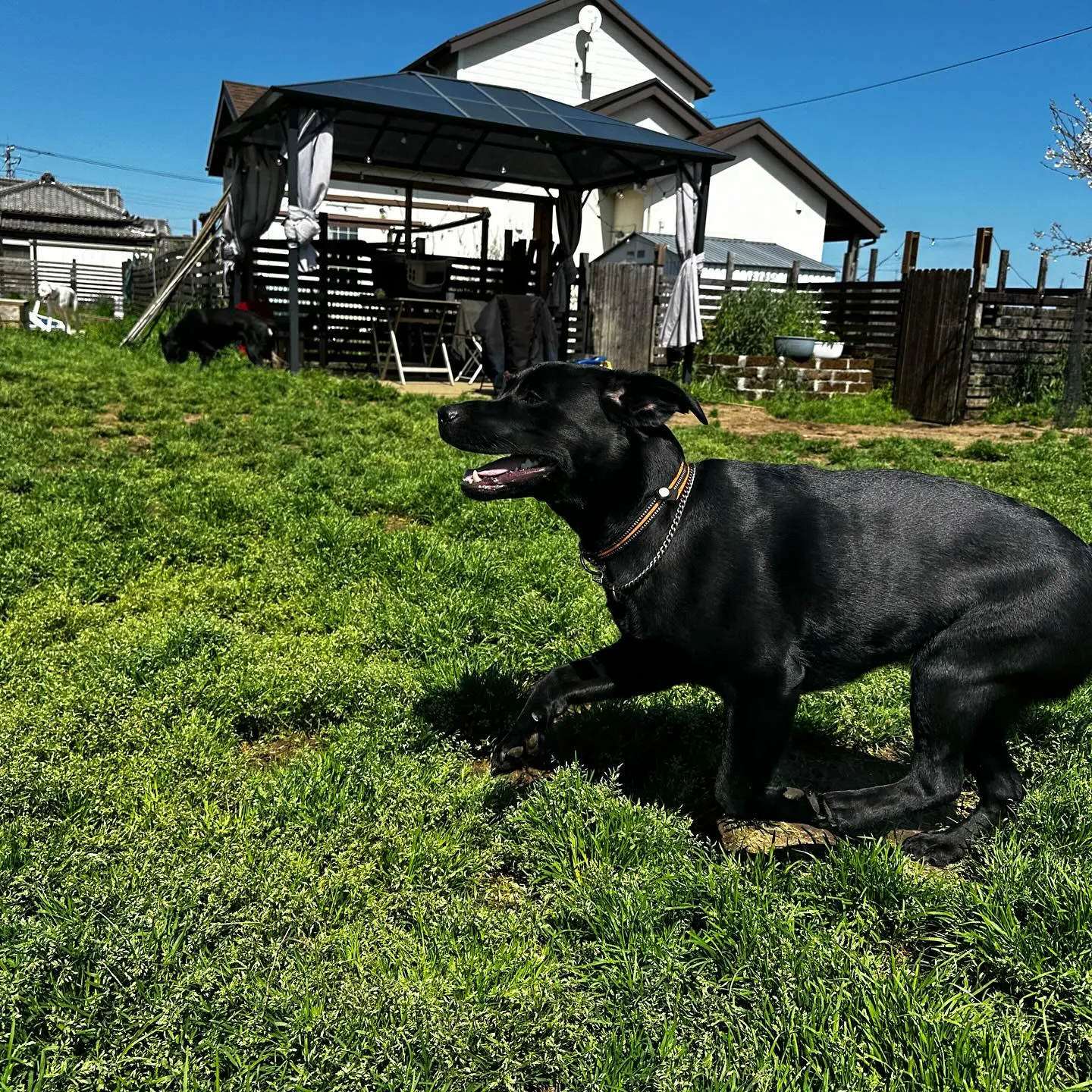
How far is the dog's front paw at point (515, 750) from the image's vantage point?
10.3ft

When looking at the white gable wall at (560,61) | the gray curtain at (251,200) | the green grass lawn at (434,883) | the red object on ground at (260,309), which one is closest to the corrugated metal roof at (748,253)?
the white gable wall at (560,61)

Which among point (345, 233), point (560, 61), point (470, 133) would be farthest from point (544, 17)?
point (470, 133)

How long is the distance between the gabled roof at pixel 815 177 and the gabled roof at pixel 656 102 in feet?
1.39

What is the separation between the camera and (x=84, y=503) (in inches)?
238

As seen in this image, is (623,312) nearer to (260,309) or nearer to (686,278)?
(686,278)

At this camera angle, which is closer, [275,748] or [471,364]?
[275,748]

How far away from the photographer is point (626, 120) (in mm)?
28234

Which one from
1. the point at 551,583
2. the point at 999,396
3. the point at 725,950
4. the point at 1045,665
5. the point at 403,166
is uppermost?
the point at 403,166

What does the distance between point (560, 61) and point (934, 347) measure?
19.0 m

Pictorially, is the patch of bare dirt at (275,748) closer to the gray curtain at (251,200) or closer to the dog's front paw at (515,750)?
the dog's front paw at (515,750)

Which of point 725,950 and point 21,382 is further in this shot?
point 21,382

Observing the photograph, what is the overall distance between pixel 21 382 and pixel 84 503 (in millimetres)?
5209

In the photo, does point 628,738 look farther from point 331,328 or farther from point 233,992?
point 331,328

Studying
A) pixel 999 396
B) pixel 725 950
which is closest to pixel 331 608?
pixel 725 950
